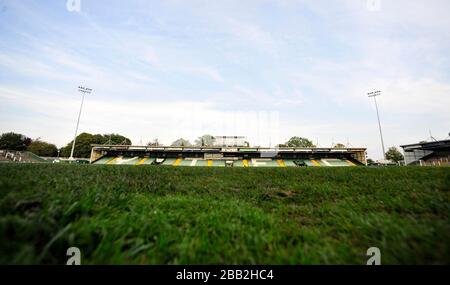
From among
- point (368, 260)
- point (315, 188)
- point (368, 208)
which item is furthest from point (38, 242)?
point (315, 188)

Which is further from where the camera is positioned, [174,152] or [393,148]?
[393,148]

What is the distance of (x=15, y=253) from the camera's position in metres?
1.11

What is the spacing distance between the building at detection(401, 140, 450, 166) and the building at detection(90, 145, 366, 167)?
2164 cm

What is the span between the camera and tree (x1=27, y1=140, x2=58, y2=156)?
269 ft

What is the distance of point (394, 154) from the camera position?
83.5 meters

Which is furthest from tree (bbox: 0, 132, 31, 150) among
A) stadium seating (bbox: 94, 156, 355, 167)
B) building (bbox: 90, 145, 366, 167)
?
stadium seating (bbox: 94, 156, 355, 167)

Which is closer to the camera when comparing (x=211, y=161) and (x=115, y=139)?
(x=211, y=161)

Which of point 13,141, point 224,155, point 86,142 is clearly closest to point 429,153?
point 224,155

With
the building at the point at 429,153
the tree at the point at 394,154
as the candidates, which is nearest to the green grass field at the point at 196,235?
the building at the point at 429,153

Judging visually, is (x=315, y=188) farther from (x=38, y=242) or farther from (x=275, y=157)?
(x=275, y=157)

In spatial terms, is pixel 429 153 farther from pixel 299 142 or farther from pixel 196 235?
pixel 196 235

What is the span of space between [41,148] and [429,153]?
145 meters

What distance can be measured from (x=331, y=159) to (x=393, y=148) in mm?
65909

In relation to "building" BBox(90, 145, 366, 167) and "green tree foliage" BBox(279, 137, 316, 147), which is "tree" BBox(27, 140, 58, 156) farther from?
"green tree foliage" BBox(279, 137, 316, 147)
